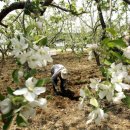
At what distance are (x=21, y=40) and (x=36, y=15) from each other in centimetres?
51

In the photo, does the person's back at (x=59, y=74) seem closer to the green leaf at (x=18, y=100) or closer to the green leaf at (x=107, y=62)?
the green leaf at (x=107, y=62)

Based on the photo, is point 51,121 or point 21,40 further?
point 51,121

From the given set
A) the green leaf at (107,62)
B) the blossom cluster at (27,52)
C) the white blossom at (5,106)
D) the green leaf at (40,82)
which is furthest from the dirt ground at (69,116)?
the white blossom at (5,106)

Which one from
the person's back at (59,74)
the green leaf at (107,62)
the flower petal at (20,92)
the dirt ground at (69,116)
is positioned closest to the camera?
the flower petal at (20,92)

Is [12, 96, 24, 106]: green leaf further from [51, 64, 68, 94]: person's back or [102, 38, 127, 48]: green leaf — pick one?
[51, 64, 68, 94]: person's back

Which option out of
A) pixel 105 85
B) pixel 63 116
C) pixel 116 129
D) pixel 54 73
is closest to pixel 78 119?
pixel 63 116

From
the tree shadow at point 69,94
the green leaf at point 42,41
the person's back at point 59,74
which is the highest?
the green leaf at point 42,41

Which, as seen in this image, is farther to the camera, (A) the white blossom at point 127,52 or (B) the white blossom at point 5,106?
(A) the white blossom at point 127,52

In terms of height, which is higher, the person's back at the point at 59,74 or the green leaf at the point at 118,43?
the green leaf at the point at 118,43

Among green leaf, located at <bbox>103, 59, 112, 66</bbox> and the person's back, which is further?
the person's back

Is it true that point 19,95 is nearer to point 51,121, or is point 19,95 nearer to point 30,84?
point 30,84

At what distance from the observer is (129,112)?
21.1ft

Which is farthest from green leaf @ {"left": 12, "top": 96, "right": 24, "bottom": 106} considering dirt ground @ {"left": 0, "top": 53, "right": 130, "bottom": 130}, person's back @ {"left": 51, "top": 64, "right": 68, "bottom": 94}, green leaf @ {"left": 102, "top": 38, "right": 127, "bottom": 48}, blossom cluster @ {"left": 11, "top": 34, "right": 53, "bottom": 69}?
person's back @ {"left": 51, "top": 64, "right": 68, "bottom": 94}

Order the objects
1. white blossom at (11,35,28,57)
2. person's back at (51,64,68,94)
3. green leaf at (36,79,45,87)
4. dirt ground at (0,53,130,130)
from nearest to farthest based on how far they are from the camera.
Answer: green leaf at (36,79,45,87)
white blossom at (11,35,28,57)
dirt ground at (0,53,130,130)
person's back at (51,64,68,94)
